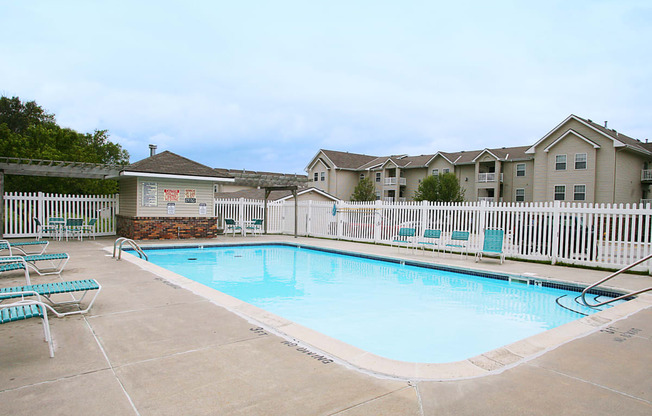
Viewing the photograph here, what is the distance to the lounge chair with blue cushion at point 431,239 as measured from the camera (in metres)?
12.3

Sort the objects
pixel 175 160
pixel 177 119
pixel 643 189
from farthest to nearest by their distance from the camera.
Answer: pixel 643 189 → pixel 177 119 → pixel 175 160

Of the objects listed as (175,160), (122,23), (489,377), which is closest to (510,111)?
(175,160)

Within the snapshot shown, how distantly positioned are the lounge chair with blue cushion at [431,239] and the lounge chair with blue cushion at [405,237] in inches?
13.6

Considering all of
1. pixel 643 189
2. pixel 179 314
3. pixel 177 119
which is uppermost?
pixel 177 119

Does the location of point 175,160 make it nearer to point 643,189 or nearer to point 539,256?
point 539,256

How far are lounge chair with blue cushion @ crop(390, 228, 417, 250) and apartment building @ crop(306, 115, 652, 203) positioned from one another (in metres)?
20.4

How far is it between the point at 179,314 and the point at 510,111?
90.3 ft

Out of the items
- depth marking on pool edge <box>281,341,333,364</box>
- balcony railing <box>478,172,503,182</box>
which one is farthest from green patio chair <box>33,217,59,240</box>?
balcony railing <box>478,172,503,182</box>

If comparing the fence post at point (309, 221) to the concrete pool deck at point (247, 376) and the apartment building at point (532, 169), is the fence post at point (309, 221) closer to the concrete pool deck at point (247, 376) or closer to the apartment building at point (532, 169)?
the concrete pool deck at point (247, 376)

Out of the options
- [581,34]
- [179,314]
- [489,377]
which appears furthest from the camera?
[581,34]

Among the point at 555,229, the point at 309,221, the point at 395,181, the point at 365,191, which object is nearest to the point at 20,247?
the point at 309,221

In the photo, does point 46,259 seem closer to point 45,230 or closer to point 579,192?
point 45,230

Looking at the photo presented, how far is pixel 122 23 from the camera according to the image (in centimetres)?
1338

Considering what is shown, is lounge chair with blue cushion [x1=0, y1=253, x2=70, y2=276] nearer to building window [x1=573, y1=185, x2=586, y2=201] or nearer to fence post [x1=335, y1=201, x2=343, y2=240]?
fence post [x1=335, y1=201, x2=343, y2=240]
